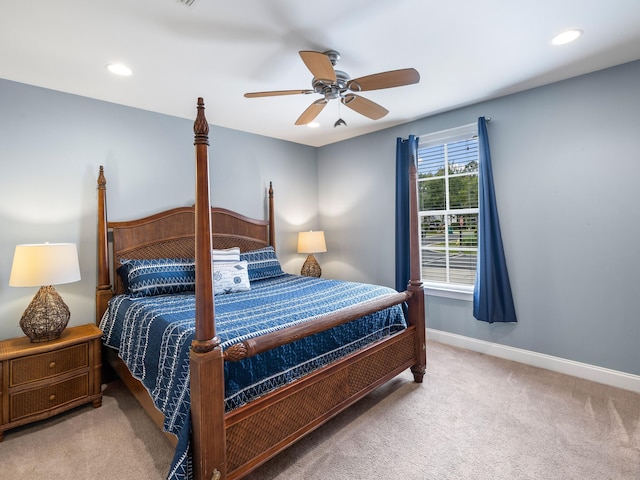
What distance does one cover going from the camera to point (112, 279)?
294 centimetres

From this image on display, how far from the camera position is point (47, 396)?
2.20 meters

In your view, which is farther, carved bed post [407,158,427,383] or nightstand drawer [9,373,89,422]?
carved bed post [407,158,427,383]

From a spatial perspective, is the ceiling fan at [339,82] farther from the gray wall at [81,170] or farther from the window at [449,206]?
the window at [449,206]

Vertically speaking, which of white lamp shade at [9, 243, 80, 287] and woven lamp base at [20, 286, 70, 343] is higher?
white lamp shade at [9, 243, 80, 287]

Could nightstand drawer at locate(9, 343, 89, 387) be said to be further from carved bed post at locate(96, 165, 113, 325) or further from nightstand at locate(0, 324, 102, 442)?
carved bed post at locate(96, 165, 113, 325)

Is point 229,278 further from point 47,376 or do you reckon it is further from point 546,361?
point 546,361

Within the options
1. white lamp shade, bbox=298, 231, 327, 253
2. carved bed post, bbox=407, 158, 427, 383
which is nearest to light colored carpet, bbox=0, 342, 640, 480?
carved bed post, bbox=407, 158, 427, 383

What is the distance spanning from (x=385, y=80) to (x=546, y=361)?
9.13 feet

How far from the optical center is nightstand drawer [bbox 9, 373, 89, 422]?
82.3 inches

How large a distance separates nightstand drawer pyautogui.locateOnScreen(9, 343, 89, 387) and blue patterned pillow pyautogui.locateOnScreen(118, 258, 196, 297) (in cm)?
56

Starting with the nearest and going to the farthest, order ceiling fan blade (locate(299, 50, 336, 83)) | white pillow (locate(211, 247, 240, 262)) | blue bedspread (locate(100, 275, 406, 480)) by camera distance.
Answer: blue bedspread (locate(100, 275, 406, 480)), ceiling fan blade (locate(299, 50, 336, 83)), white pillow (locate(211, 247, 240, 262))

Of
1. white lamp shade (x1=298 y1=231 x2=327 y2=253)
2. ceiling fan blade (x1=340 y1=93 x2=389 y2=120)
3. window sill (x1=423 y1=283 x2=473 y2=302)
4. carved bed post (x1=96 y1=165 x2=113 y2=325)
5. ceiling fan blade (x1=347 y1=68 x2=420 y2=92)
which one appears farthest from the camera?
white lamp shade (x1=298 y1=231 x2=327 y2=253)

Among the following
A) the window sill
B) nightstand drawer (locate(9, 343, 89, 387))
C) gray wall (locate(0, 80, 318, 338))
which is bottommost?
nightstand drawer (locate(9, 343, 89, 387))

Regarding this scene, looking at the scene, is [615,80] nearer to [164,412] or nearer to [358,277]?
[358,277]
